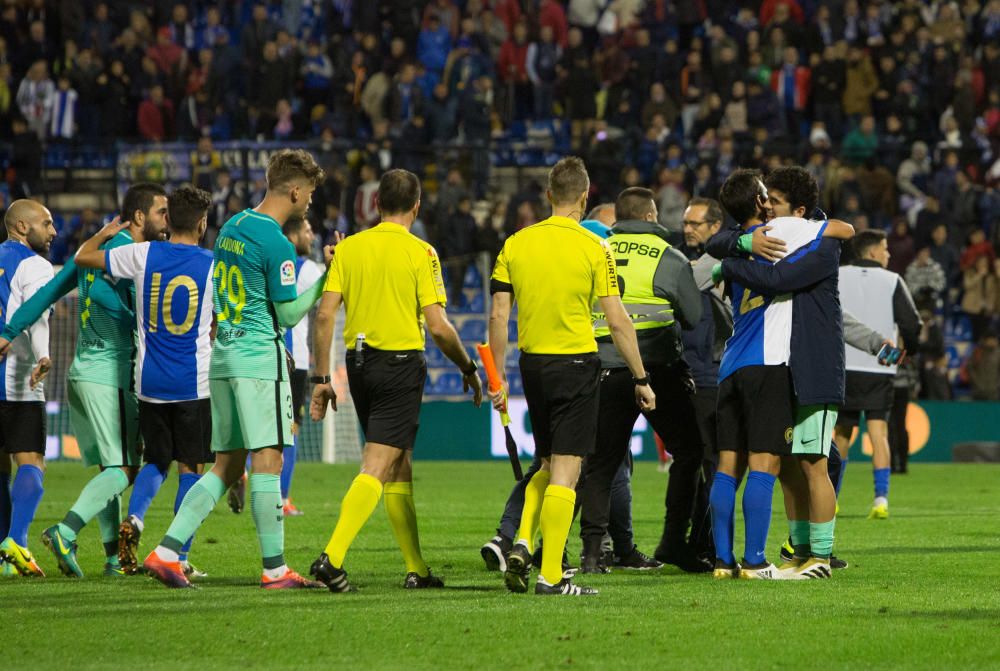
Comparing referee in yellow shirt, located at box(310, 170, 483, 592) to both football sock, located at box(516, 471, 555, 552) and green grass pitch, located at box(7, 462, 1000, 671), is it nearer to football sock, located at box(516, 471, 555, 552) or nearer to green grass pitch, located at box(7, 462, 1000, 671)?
football sock, located at box(516, 471, 555, 552)

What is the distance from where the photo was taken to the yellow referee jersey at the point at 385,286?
8.38 meters

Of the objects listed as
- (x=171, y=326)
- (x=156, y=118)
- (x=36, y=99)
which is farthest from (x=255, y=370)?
(x=36, y=99)

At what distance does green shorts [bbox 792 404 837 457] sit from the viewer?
8992mm

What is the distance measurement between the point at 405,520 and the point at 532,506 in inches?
26.8

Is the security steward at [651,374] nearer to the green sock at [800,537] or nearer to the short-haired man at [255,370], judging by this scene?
the green sock at [800,537]

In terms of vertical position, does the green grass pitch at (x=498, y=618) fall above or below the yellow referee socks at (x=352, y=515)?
below

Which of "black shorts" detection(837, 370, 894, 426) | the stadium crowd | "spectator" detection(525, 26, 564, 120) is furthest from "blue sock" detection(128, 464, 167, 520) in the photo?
"spectator" detection(525, 26, 564, 120)

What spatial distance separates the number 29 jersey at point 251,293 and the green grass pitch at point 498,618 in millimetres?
1173

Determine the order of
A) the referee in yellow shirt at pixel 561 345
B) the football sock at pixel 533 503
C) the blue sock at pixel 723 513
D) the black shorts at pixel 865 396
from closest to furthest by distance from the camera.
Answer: the referee in yellow shirt at pixel 561 345 → the football sock at pixel 533 503 → the blue sock at pixel 723 513 → the black shorts at pixel 865 396

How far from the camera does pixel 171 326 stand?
9.34 metres

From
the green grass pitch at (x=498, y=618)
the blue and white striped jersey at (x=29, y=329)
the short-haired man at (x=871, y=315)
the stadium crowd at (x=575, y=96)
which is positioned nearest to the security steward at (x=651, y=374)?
the green grass pitch at (x=498, y=618)

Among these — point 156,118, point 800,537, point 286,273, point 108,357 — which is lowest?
point 800,537

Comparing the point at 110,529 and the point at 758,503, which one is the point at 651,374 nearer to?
the point at 758,503

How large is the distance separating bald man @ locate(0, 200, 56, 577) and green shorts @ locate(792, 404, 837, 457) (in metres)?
4.39
